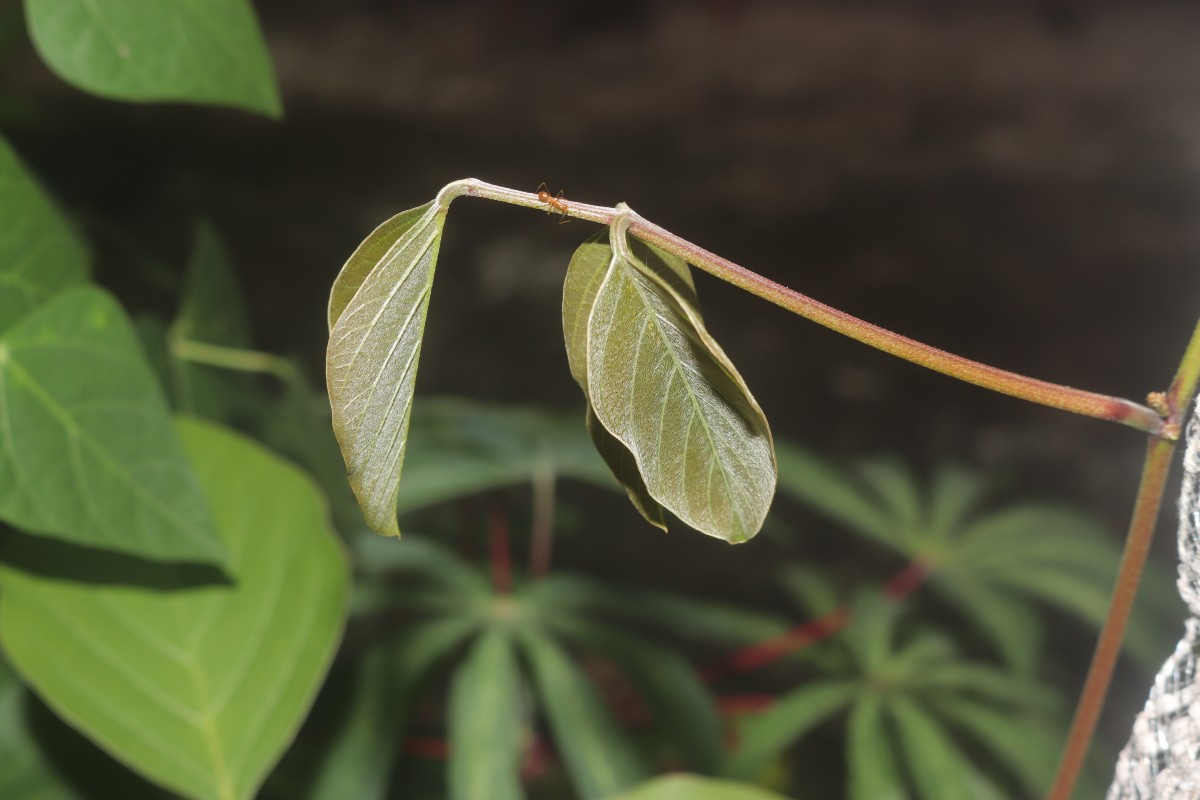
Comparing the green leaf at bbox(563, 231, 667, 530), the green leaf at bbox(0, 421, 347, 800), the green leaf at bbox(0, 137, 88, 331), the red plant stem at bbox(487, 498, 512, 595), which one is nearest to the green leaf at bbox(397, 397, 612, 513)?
the red plant stem at bbox(487, 498, 512, 595)

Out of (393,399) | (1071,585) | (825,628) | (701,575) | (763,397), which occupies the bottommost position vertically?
(701,575)

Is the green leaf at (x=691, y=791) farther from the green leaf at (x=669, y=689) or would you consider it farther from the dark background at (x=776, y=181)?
the dark background at (x=776, y=181)

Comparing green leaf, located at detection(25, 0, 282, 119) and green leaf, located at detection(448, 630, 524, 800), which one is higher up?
green leaf, located at detection(25, 0, 282, 119)

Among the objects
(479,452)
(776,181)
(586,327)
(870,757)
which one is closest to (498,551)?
(479,452)

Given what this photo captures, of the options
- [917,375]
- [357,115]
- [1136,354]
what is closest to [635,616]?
[917,375]

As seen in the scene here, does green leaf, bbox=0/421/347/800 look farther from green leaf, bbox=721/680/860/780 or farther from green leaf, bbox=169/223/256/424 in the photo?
green leaf, bbox=721/680/860/780

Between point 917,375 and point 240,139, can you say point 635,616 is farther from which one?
point 240,139

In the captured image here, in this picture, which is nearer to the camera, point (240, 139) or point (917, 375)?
point (917, 375)
